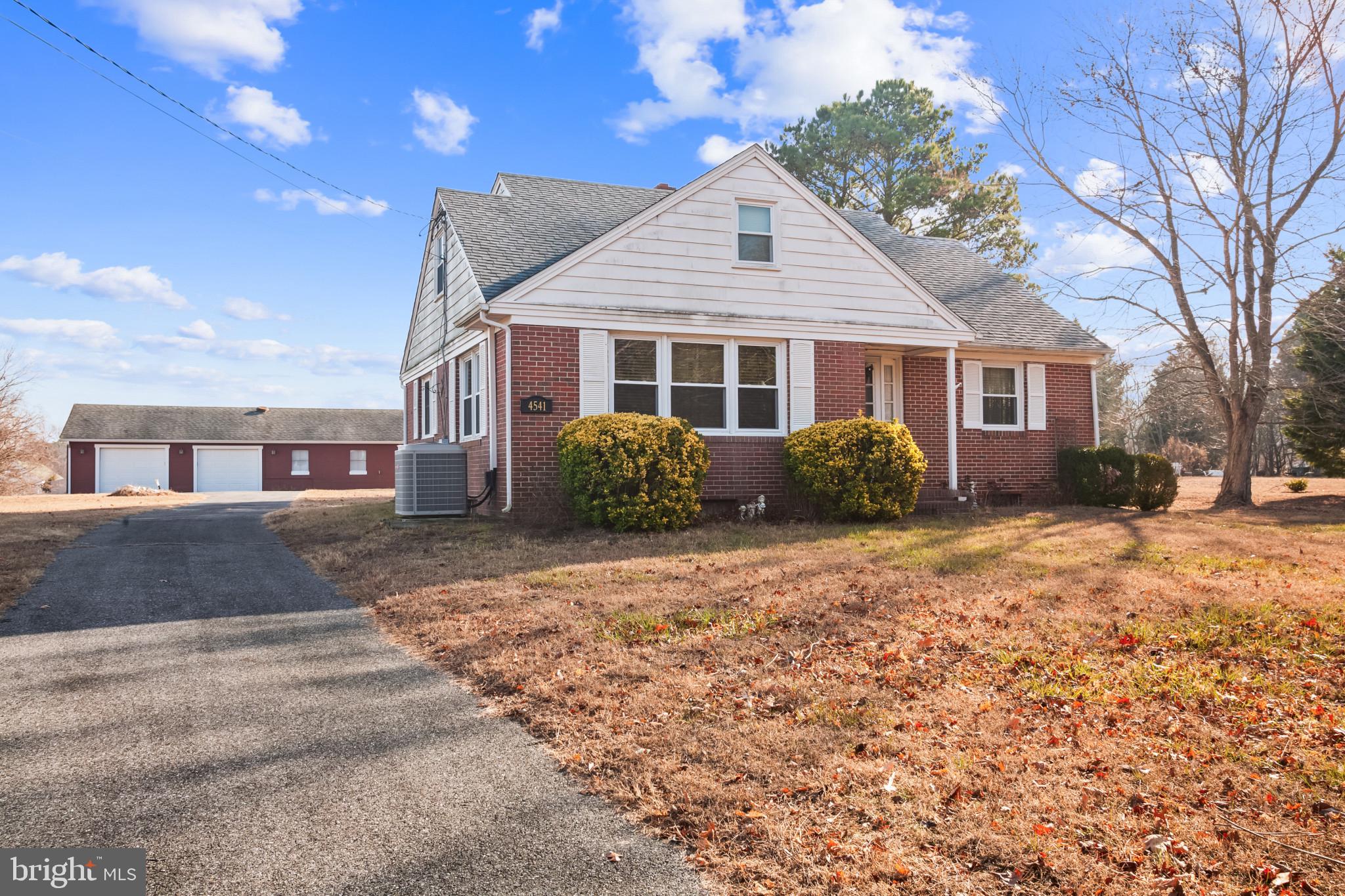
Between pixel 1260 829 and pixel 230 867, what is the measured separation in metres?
3.75

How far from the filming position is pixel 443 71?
15047mm

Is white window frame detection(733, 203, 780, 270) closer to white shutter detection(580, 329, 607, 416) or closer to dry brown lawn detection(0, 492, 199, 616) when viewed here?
white shutter detection(580, 329, 607, 416)

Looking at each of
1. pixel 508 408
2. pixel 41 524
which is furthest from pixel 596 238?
pixel 41 524

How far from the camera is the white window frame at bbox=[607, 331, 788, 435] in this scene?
44.1 feet

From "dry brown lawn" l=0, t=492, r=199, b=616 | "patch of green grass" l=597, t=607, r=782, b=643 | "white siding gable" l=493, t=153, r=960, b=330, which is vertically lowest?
"patch of green grass" l=597, t=607, r=782, b=643

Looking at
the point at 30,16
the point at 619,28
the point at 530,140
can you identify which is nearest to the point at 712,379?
the point at 619,28

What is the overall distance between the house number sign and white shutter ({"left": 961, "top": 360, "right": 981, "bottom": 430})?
829 centimetres

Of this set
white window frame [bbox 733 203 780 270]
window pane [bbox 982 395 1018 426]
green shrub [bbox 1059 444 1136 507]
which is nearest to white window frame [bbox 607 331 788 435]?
white window frame [bbox 733 203 780 270]

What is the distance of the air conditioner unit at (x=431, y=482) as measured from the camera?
533 inches

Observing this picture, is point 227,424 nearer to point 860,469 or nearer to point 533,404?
point 533,404

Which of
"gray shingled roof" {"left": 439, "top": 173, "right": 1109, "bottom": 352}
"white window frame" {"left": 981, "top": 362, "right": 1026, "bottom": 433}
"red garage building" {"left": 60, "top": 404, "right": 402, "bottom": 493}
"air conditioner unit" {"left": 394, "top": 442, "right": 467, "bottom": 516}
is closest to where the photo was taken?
"air conditioner unit" {"left": 394, "top": 442, "right": 467, "bottom": 516}

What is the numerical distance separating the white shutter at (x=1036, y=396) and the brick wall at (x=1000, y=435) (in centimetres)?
10

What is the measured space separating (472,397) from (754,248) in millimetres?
5734

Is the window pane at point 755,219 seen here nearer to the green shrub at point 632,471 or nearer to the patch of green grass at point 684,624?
the green shrub at point 632,471
